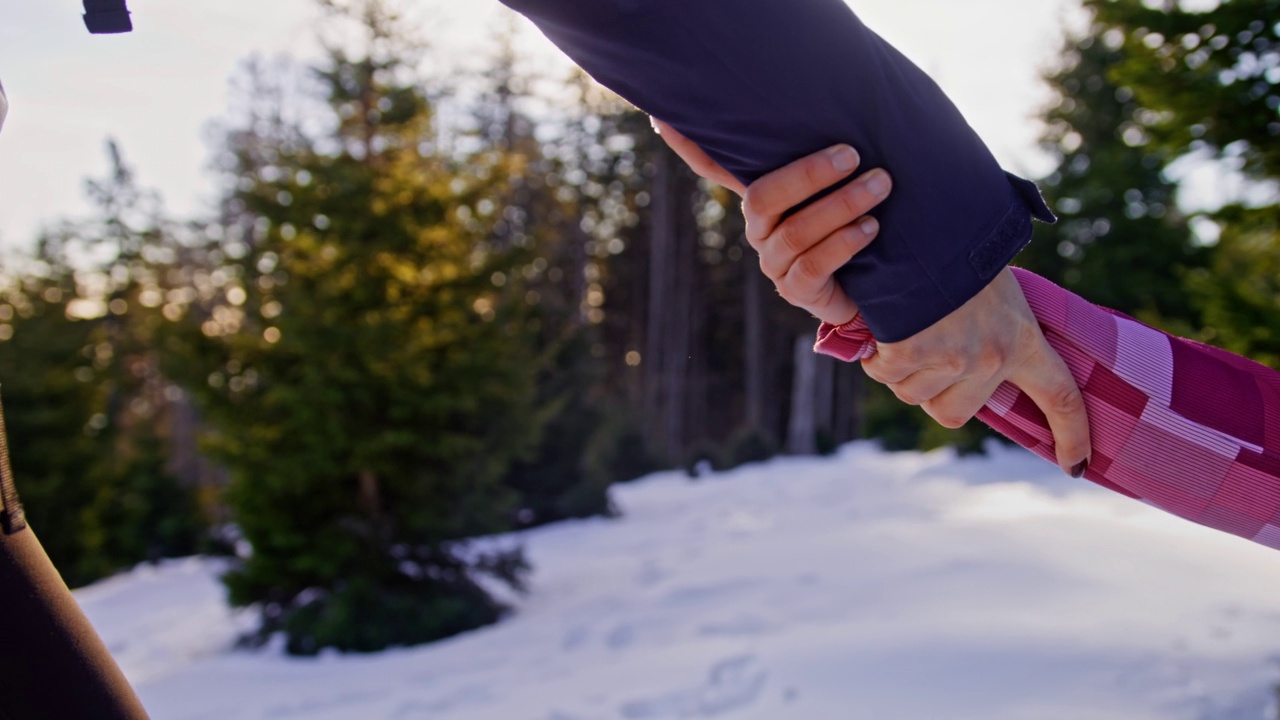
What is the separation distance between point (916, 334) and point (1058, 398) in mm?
267

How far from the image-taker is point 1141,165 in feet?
49.2

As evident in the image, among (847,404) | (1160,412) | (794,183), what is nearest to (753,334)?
(847,404)

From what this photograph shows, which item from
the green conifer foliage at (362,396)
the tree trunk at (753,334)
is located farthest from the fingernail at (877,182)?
the tree trunk at (753,334)

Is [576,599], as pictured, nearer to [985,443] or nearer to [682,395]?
[985,443]

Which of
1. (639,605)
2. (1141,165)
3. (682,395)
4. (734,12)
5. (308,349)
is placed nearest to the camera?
(734,12)

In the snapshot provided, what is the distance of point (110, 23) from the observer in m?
1.03

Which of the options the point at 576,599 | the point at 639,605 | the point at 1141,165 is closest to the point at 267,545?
the point at 576,599

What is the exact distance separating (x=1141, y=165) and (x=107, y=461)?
1696 cm

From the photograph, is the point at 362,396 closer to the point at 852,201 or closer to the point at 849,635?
the point at 849,635

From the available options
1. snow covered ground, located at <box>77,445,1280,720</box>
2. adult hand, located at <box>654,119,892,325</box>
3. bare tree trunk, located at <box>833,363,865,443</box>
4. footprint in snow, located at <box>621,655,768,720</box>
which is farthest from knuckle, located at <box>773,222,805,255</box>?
bare tree trunk, located at <box>833,363,865,443</box>

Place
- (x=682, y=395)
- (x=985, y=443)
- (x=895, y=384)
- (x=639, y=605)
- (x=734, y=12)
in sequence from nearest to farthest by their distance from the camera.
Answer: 1. (x=734, y=12)
2. (x=895, y=384)
3. (x=639, y=605)
4. (x=985, y=443)
5. (x=682, y=395)

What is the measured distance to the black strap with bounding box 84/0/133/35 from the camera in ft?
3.33

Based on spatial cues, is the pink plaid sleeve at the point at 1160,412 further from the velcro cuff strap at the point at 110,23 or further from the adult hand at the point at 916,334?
the velcro cuff strap at the point at 110,23

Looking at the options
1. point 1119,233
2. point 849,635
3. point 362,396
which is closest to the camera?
point 849,635
